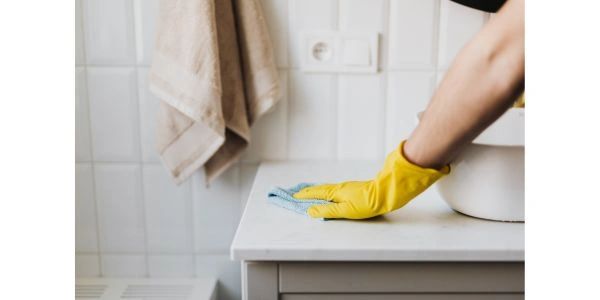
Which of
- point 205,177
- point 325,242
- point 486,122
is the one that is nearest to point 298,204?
point 325,242

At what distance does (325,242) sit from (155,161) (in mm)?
676

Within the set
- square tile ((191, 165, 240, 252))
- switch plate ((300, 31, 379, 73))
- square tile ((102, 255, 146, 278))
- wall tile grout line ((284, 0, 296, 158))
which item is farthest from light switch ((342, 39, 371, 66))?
square tile ((102, 255, 146, 278))

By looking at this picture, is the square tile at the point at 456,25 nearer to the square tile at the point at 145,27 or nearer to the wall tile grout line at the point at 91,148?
the square tile at the point at 145,27

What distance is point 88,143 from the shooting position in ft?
4.42

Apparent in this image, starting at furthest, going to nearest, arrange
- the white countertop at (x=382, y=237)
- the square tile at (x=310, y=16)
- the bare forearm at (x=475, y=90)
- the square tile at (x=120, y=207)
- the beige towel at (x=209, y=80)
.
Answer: the square tile at (x=120, y=207)
the square tile at (x=310, y=16)
the beige towel at (x=209, y=80)
the white countertop at (x=382, y=237)
the bare forearm at (x=475, y=90)

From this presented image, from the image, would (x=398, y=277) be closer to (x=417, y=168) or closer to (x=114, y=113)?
(x=417, y=168)

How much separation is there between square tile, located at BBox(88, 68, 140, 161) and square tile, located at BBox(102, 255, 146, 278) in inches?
9.6

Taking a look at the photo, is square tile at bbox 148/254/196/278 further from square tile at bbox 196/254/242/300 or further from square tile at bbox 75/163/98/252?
square tile at bbox 75/163/98/252

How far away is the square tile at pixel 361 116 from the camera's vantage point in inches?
51.3

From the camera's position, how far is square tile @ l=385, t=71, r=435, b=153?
51.2 inches

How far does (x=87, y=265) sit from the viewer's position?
55.9 inches

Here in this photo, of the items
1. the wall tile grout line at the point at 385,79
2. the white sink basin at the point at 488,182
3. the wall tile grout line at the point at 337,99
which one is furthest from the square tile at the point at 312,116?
the white sink basin at the point at 488,182

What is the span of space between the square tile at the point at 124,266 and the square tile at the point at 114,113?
0.24 metres

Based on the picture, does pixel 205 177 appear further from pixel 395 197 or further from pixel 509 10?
pixel 509 10
